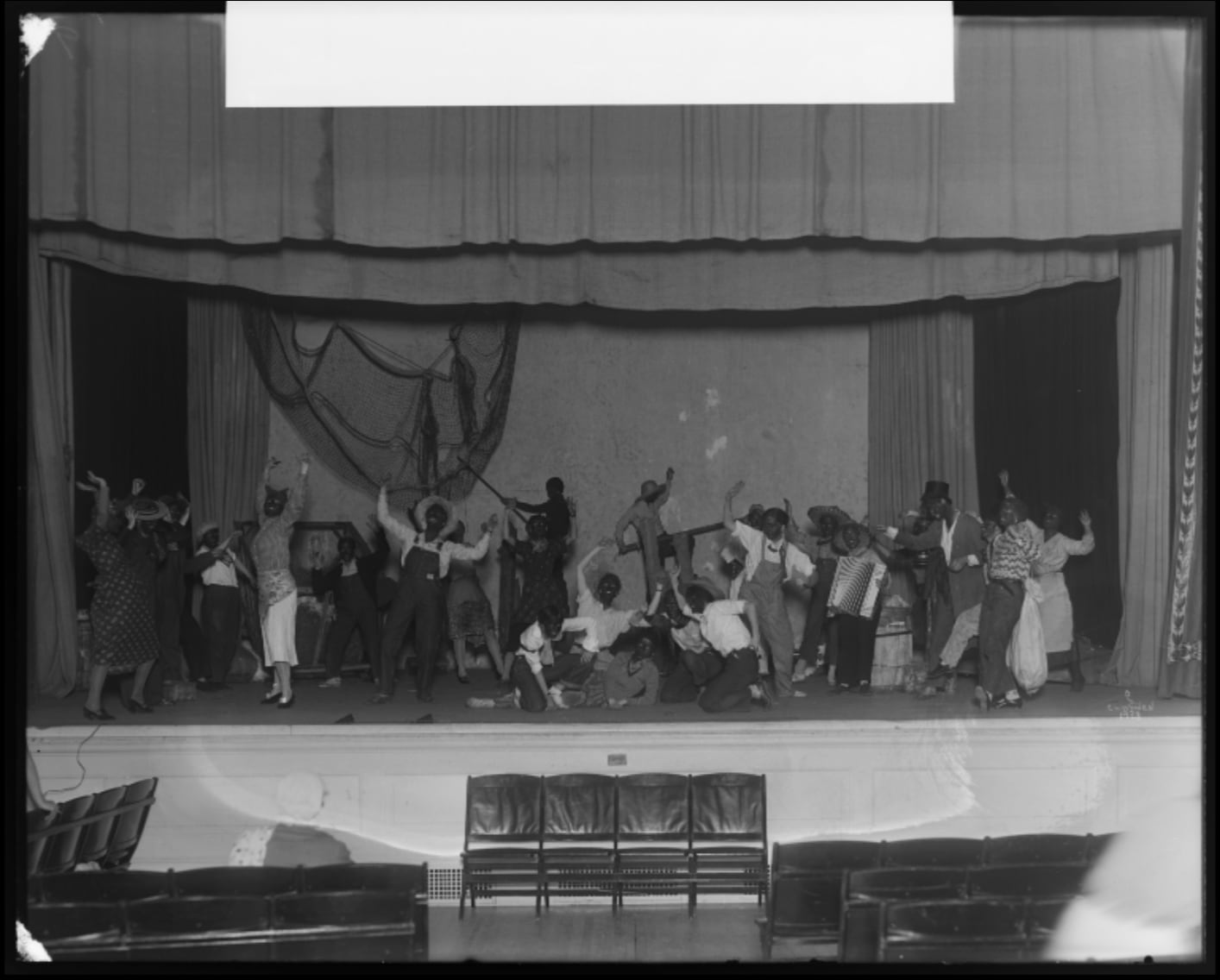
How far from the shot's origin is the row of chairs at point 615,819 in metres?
8.01

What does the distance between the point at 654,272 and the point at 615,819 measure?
3.69m

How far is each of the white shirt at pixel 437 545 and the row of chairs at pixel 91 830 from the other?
2320 mm

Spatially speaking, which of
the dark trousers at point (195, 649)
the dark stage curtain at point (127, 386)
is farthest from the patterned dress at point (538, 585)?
the dark stage curtain at point (127, 386)

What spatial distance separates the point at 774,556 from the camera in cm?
996

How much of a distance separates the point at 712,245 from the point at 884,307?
92.1 inches

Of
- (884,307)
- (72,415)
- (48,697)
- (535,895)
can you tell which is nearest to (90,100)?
(72,415)

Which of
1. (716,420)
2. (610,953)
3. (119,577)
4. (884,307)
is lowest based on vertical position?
(610,953)

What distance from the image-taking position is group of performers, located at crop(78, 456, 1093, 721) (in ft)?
30.3

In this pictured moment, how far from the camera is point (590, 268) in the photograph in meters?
9.91

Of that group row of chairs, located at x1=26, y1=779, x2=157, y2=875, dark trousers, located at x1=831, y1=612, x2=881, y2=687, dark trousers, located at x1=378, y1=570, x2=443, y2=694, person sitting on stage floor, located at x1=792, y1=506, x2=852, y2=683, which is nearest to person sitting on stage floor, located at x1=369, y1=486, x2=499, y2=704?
dark trousers, located at x1=378, y1=570, x2=443, y2=694

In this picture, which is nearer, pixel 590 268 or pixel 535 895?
pixel 535 895

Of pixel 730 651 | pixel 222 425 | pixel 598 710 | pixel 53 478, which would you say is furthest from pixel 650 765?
pixel 222 425

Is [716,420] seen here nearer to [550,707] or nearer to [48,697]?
[550,707]

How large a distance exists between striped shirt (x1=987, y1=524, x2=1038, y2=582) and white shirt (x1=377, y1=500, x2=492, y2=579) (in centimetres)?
319
